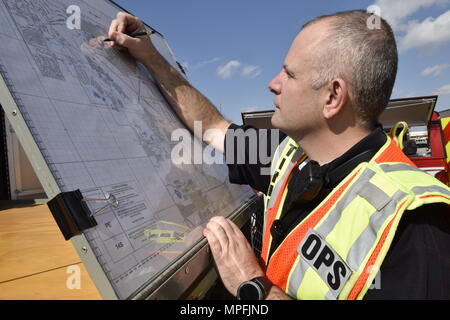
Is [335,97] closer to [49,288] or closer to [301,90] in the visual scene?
[301,90]

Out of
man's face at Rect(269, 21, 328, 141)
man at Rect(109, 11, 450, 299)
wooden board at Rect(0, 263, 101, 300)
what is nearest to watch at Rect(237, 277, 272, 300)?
man at Rect(109, 11, 450, 299)

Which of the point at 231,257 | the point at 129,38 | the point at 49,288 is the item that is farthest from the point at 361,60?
the point at 49,288

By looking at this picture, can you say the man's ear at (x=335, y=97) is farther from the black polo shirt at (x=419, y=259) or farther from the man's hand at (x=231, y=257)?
the man's hand at (x=231, y=257)

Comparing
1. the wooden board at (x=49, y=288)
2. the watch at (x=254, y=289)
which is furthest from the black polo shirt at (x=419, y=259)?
the wooden board at (x=49, y=288)

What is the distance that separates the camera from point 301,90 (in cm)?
126

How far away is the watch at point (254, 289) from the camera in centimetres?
97

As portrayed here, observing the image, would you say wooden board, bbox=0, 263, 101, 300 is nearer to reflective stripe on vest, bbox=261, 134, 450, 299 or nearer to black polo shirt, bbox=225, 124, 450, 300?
reflective stripe on vest, bbox=261, 134, 450, 299

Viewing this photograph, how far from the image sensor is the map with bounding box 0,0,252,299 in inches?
30.8

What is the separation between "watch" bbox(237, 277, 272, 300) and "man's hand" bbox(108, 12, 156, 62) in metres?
1.19

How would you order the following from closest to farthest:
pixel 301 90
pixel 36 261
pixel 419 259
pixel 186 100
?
pixel 419 259
pixel 301 90
pixel 186 100
pixel 36 261

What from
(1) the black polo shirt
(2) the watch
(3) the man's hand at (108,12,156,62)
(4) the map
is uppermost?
(3) the man's hand at (108,12,156,62)

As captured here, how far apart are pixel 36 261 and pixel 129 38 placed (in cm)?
159

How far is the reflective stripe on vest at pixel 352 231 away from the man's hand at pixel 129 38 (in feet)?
3.74

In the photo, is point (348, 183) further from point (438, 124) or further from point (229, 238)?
point (438, 124)
